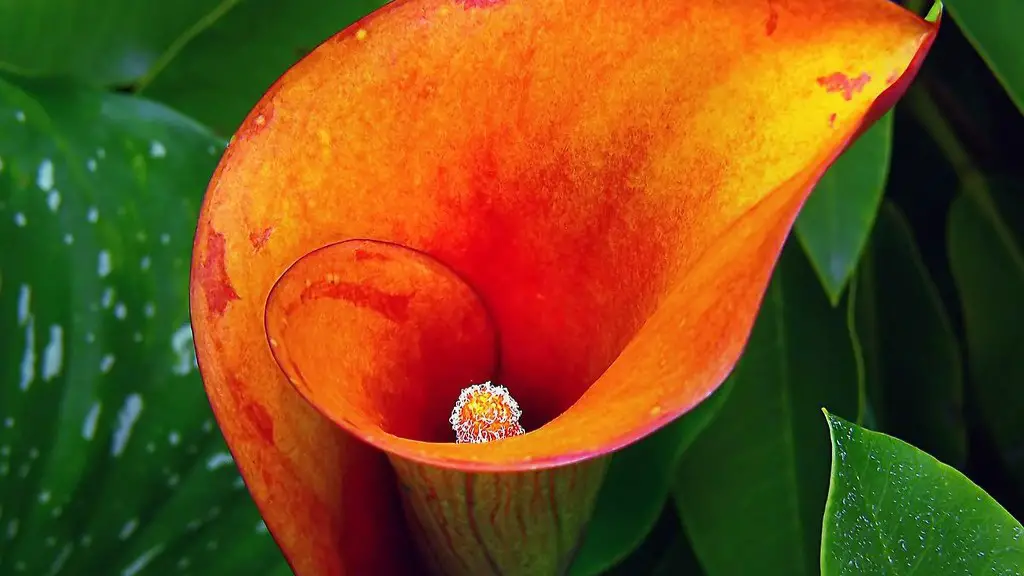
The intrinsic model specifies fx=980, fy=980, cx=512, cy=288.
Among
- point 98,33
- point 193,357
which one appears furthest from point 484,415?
point 98,33

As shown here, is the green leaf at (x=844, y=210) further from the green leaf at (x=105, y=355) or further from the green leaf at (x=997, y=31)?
the green leaf at (x=105, y=355)

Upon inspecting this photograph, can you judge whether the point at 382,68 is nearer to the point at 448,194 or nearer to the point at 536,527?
the point at 448,194

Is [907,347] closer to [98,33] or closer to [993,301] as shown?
[993,301]

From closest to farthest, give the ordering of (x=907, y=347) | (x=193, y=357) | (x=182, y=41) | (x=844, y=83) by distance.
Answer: (x=844, y=83)
(x=193, y=357)
(x=182, y=41)
(x=907, y=347)

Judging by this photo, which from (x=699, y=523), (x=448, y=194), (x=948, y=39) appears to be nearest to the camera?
(x=448, y=194)

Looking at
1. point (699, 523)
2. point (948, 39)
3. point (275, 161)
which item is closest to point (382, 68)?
point (275, 161)

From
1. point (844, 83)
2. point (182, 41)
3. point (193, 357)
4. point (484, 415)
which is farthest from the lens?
point (182, 41)

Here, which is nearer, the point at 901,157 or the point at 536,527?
the point at 536,527
